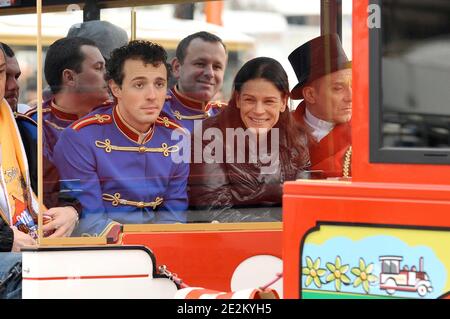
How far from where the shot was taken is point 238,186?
4.23m

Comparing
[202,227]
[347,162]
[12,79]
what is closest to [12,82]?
[12,79]

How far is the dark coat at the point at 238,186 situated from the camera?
4168 mm

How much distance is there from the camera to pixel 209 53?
4441 millimetres

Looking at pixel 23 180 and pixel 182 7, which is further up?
pixel 182 7

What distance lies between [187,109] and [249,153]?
31cm

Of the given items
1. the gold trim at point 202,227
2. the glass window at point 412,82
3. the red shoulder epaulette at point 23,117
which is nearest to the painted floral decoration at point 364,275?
the glass window at point 412,82

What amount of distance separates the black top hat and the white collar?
3.6 inches

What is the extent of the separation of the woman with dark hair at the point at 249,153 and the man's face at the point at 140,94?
0.71 feet

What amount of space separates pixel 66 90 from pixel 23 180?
0.43 m

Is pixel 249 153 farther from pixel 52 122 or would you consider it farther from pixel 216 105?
pixel 52 122

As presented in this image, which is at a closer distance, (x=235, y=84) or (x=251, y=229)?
(x=251, y=229)

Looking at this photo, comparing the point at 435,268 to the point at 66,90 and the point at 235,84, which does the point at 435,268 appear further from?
the point at 66,90
